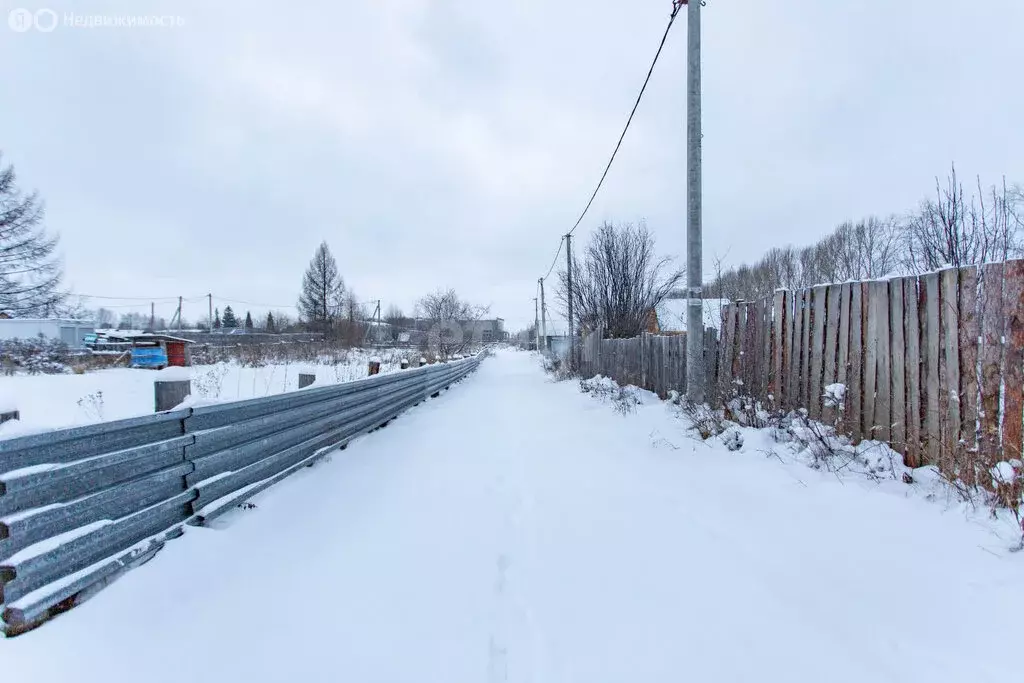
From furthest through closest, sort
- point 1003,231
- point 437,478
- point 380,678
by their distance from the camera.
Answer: point 1003,231, point 437,478, point 380,678

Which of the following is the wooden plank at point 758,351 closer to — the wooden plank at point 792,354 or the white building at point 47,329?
the wooden plank at point 792,354

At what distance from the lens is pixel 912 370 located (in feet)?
11.4

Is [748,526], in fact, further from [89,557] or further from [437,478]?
[89,557]

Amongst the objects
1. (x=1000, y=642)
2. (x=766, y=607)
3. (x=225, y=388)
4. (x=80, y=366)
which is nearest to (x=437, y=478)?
(x=766, y=607)

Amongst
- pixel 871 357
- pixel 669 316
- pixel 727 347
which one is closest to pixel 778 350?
pixel 727 347

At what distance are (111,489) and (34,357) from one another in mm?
22315

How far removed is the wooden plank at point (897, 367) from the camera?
354cm

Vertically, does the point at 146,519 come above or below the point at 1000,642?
above

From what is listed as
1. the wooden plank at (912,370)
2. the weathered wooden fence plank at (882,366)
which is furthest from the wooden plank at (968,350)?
the weathered wooden fence plank at (882,366)

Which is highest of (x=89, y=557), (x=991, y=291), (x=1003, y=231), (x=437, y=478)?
(x=1003, y=231)

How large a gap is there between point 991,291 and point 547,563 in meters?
3.56

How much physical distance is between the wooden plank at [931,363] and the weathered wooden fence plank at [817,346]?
1035 millimetres

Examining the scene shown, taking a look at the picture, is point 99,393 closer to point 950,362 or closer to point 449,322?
point 950,362

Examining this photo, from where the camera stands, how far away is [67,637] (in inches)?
71.6
